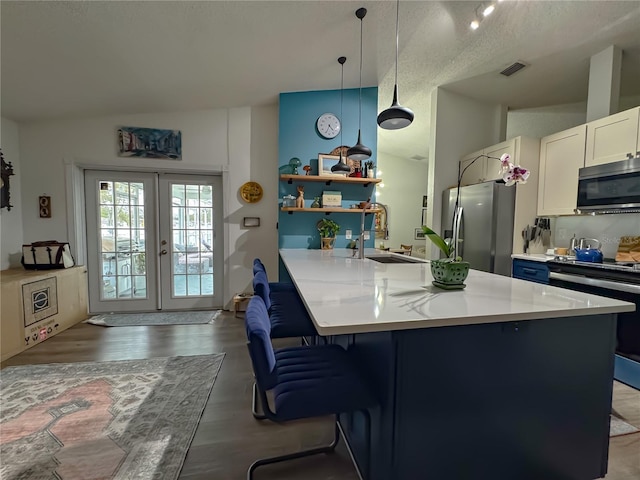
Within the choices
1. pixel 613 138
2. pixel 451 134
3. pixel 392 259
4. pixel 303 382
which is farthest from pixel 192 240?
pixel 613 138

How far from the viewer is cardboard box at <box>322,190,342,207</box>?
3.63 m

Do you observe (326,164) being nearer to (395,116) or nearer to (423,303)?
(395,116)

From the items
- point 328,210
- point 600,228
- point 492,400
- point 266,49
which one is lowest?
point 492,400

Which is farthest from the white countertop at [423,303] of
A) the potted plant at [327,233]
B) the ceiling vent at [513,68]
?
the ceiling vent at [513,68]

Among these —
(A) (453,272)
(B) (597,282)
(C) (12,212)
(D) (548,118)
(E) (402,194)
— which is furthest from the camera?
(E) (402,194)

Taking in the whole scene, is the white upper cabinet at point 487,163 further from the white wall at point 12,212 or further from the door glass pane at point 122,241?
the white wall at point 12,212

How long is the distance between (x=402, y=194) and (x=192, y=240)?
5.42 meters

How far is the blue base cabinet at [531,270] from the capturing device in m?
2.85

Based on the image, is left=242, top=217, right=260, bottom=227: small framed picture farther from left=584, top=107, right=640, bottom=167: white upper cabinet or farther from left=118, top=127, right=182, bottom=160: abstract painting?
left=584, top=107, right=640, bottom=167: white upper cabinet

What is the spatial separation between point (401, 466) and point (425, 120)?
16.4 feet

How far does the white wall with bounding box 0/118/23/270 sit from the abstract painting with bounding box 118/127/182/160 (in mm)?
1046

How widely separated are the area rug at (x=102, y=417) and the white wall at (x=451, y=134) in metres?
3.45

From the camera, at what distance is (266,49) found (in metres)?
2.64

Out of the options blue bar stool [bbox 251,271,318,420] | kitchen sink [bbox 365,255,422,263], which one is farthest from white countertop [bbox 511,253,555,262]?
blue bar stool [bbox 251,271,318,420]
